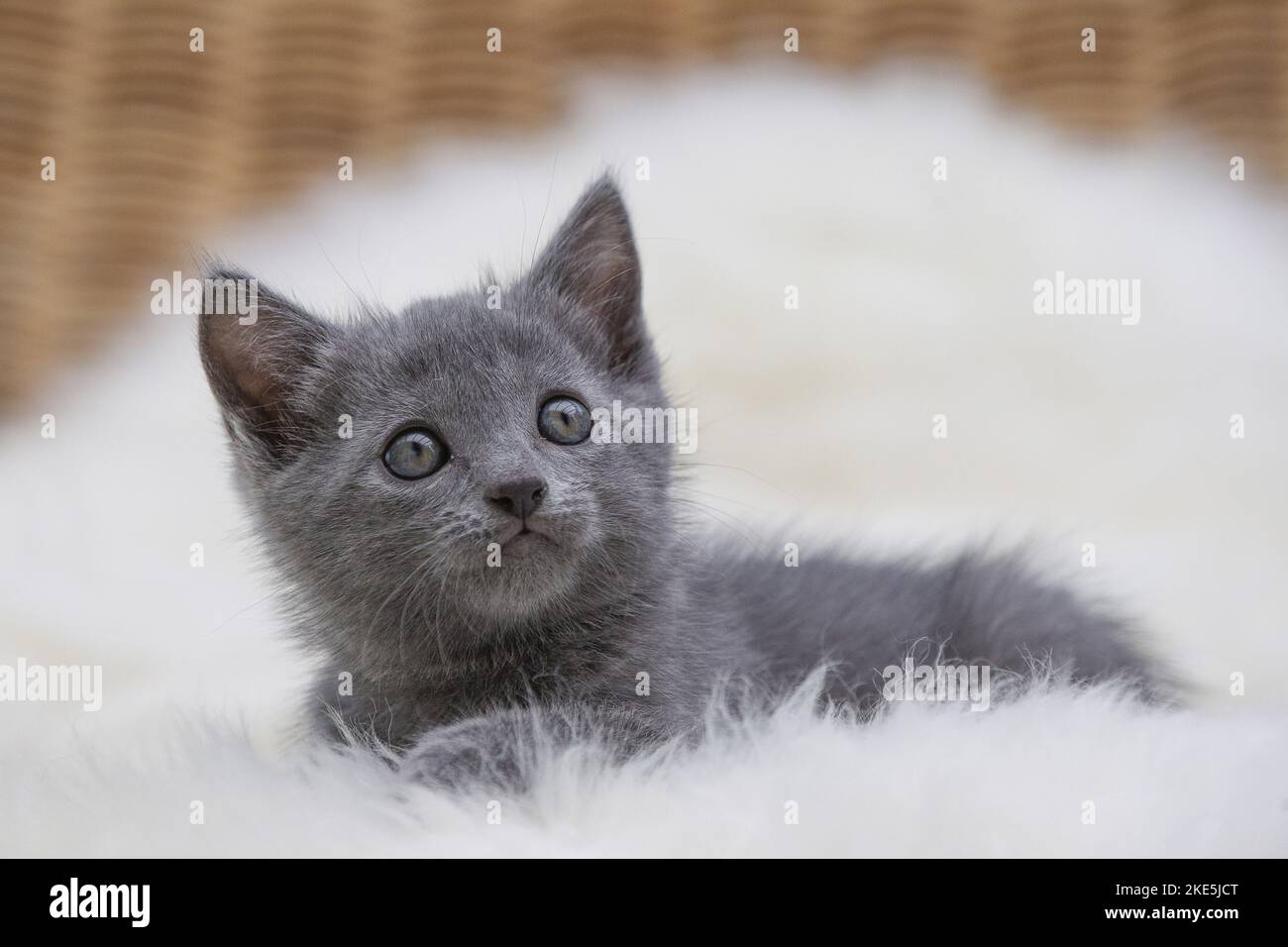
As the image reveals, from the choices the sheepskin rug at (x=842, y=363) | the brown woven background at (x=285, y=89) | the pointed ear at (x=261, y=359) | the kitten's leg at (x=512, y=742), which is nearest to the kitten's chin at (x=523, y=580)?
the kitten's leg at (x=512, y=742)

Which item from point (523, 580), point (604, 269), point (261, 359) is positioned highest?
point (604, 269)

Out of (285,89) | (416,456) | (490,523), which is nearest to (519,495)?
(490,523)

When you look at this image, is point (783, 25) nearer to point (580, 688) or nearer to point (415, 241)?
point (415, 241)

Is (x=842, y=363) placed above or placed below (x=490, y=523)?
above

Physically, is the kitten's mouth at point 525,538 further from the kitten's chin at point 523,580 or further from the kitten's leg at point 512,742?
the kitten's leg at point 512,742

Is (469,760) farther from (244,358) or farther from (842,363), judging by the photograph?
(842,363)

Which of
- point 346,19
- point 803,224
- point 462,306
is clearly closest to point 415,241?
point 346,19

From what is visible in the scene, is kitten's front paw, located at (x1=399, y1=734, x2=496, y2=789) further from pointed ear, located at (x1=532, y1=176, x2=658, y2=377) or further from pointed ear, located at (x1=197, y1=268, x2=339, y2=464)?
pointed ear, located at (x1=532, y1=176, x2=658, y2=377)
